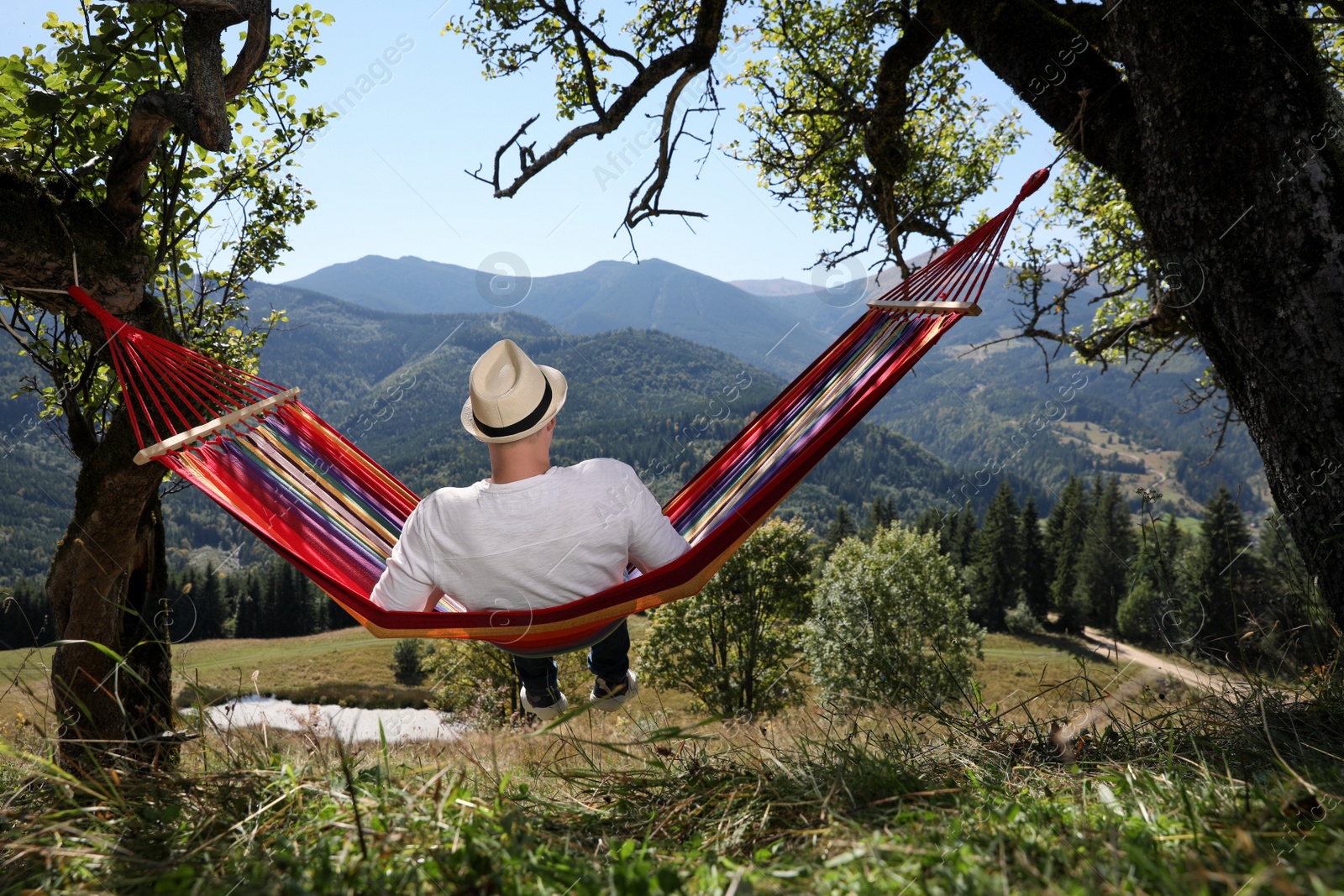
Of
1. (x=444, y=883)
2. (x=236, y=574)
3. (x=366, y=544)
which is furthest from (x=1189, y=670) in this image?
(x=236, y=574)

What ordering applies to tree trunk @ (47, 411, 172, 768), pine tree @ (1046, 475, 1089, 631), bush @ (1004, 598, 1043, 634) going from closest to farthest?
tree trunk @ (47, 411, 172, 768) < pine tree @ (1046, 475, 1089, 631) < bush @ (1004, 598, 1043, 634)

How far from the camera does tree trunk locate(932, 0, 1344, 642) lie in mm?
1870

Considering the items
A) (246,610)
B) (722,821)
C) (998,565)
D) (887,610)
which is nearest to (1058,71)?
(722,821)

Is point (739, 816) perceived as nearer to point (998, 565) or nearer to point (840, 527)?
point (840, 527)

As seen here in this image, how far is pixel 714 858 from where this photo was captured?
1115 millimetres

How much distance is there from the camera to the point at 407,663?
3584 centimetres

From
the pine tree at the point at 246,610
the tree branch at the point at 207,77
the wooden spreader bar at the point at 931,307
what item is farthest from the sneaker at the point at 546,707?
the pine tree at the point at 246,610

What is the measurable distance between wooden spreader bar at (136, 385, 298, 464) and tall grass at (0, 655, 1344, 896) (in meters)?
0.92

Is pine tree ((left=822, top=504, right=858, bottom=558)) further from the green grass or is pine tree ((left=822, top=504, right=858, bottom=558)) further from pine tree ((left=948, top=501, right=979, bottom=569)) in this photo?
the green grass

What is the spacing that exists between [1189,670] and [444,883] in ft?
5.66

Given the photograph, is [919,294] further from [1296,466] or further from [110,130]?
[110,130]

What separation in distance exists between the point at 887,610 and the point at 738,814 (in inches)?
731

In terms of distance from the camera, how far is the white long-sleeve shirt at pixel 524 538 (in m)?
1.85

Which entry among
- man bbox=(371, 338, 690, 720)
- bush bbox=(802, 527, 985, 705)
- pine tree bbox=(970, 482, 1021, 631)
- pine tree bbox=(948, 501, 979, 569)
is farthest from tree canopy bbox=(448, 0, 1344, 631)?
pine tree bbox=(948, 501, 979, 569)
